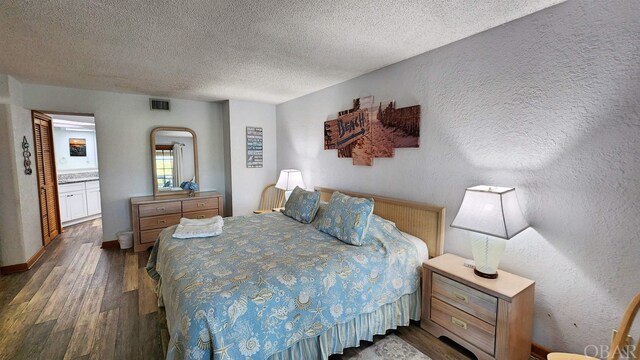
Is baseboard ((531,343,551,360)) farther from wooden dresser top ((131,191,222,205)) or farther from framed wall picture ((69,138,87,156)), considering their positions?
framed wall picture ((69,138,87,156))

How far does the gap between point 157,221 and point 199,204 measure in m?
0.61

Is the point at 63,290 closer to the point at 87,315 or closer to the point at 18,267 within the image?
the point at 87,315

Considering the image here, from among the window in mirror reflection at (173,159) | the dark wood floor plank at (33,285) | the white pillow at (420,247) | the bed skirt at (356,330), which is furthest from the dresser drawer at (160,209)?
the white pillow at (420,247)

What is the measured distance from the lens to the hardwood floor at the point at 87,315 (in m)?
1.94

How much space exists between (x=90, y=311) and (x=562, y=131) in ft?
12.9

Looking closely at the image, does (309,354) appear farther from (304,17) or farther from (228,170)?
(228,170)

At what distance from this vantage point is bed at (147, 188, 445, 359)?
1381mm

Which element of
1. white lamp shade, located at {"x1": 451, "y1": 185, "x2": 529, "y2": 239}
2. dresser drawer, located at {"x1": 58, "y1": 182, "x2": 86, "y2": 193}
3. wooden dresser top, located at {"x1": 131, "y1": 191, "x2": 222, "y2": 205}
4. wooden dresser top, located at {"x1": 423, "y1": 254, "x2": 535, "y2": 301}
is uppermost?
white lamp shade, located at {"x1": 451, "y1": 185, "x2": 529, "y2": 239}

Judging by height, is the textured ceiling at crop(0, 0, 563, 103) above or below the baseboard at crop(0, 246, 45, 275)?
above

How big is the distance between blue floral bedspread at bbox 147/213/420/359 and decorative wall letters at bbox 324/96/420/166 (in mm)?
824

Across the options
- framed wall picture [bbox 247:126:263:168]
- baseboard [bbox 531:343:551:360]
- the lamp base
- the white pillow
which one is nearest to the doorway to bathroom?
framed wall picture [bbox 247:126:263:168]

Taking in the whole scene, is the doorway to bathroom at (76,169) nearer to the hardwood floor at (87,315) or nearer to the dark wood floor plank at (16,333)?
the hardwood floor at (87,315)

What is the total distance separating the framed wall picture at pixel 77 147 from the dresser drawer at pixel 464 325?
7516 millimetres

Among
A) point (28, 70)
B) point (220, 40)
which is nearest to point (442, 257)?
point (220, 40)
